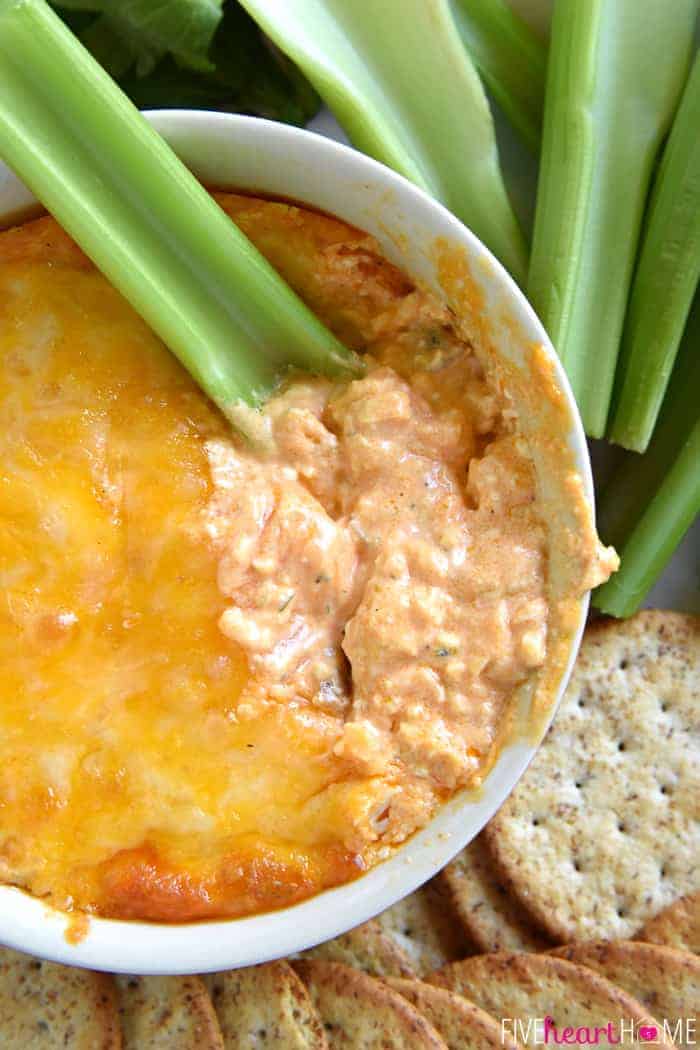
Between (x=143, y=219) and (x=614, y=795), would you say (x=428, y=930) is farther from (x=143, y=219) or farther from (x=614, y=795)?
(x=143, y=219)

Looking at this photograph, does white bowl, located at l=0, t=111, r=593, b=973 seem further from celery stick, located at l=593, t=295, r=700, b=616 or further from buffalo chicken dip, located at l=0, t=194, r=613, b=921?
celery stick, located at l=593, t=295, r=700, b=616

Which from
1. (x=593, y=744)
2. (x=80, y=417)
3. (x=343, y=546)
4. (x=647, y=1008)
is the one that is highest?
(x=80, y=417)

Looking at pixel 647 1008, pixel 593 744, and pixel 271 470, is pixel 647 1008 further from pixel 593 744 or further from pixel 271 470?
pixel 271 470

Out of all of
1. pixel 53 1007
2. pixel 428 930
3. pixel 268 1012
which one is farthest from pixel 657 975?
pixel 53 1007

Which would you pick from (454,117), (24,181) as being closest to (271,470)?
(24,181)

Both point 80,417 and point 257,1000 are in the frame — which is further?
point 257,1000

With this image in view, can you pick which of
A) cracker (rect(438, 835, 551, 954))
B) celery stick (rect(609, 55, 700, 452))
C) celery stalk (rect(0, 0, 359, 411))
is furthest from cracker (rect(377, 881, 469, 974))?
celery stalk (rect(0, 0, 359, 411))
